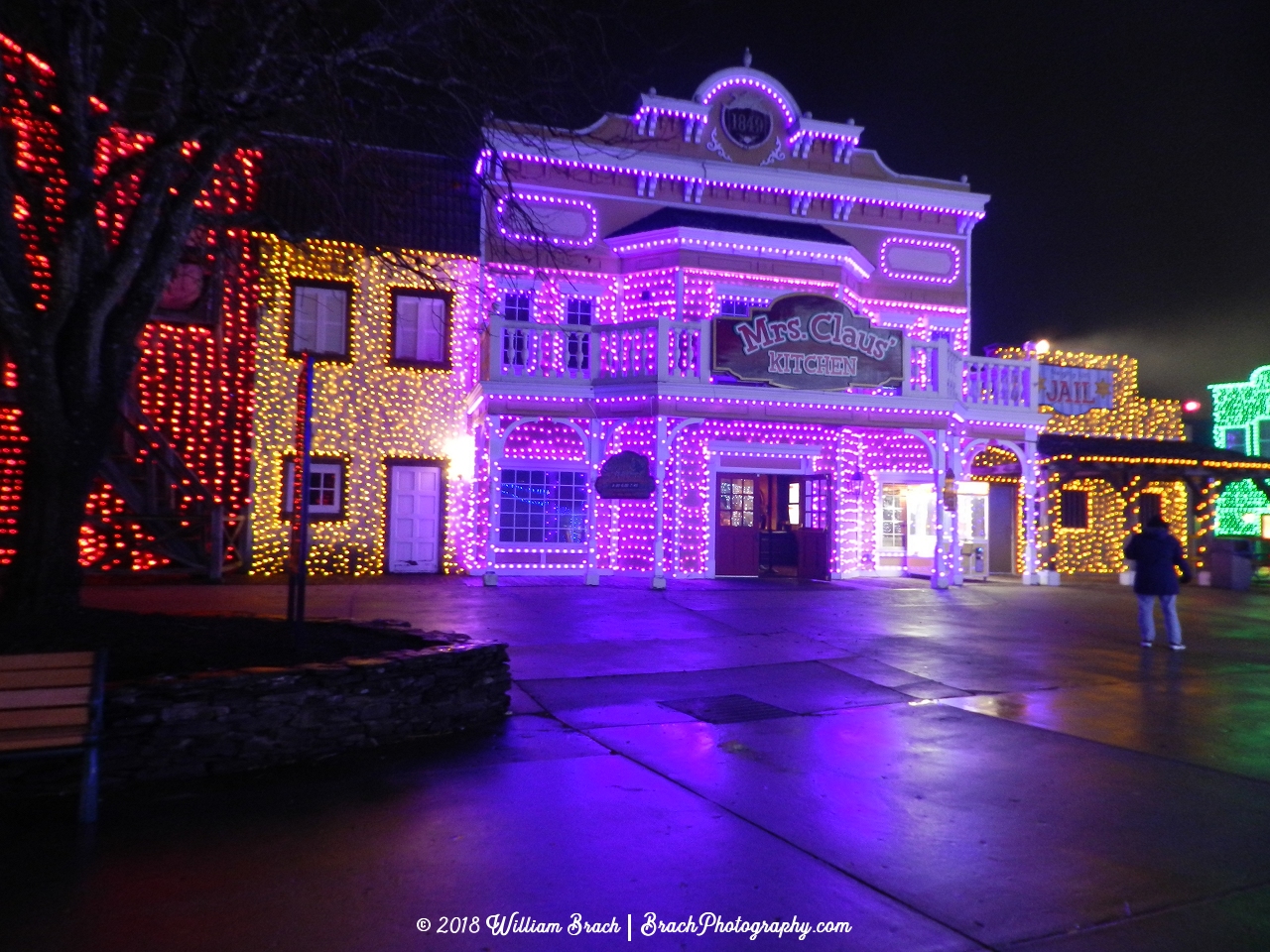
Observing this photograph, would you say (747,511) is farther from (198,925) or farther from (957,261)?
(198,925)

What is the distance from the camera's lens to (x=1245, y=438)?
25.2m

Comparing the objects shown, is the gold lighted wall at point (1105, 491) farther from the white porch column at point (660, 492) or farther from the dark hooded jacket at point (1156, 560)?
the white porch column at point (660, 492)

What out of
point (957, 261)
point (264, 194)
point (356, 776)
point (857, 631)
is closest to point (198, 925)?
point (356, 776)

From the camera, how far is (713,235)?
636 inches

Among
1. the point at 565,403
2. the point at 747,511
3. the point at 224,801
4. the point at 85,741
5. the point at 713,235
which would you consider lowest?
the point at 224,801

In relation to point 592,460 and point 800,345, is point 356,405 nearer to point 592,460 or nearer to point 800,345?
point 592,460

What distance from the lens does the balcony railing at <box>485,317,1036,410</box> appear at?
1477cm

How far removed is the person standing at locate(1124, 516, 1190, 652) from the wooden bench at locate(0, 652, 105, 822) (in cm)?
1055

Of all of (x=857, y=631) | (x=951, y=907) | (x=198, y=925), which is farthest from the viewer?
(x=857, y=631)

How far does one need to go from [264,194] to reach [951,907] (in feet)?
55.5

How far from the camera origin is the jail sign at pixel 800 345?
14766 mm

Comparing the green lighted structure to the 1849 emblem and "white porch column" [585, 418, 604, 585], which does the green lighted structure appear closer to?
the 1849 emblem

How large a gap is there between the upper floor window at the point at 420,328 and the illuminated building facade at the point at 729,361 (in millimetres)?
1077

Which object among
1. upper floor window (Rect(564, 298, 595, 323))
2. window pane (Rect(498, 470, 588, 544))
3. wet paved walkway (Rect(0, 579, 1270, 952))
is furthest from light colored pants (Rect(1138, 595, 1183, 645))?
upper floor window (Rect(564, 298, 595, 323))
